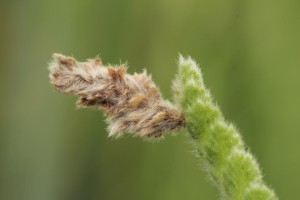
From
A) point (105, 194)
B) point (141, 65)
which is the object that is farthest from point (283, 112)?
point (105, 194)

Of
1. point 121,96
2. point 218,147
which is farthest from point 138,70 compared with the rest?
point 218,147

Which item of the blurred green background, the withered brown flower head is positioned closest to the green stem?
the withered brown flower head

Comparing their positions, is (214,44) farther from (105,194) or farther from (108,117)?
(108,117)

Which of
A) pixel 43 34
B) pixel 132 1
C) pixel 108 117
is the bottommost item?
pixel 108 117

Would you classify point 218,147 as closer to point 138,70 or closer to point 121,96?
point 121,96

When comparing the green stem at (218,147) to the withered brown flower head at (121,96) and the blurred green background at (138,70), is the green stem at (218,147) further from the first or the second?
the blurred green background at (138,70)

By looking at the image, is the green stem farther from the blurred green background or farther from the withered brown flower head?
the blurred green background
